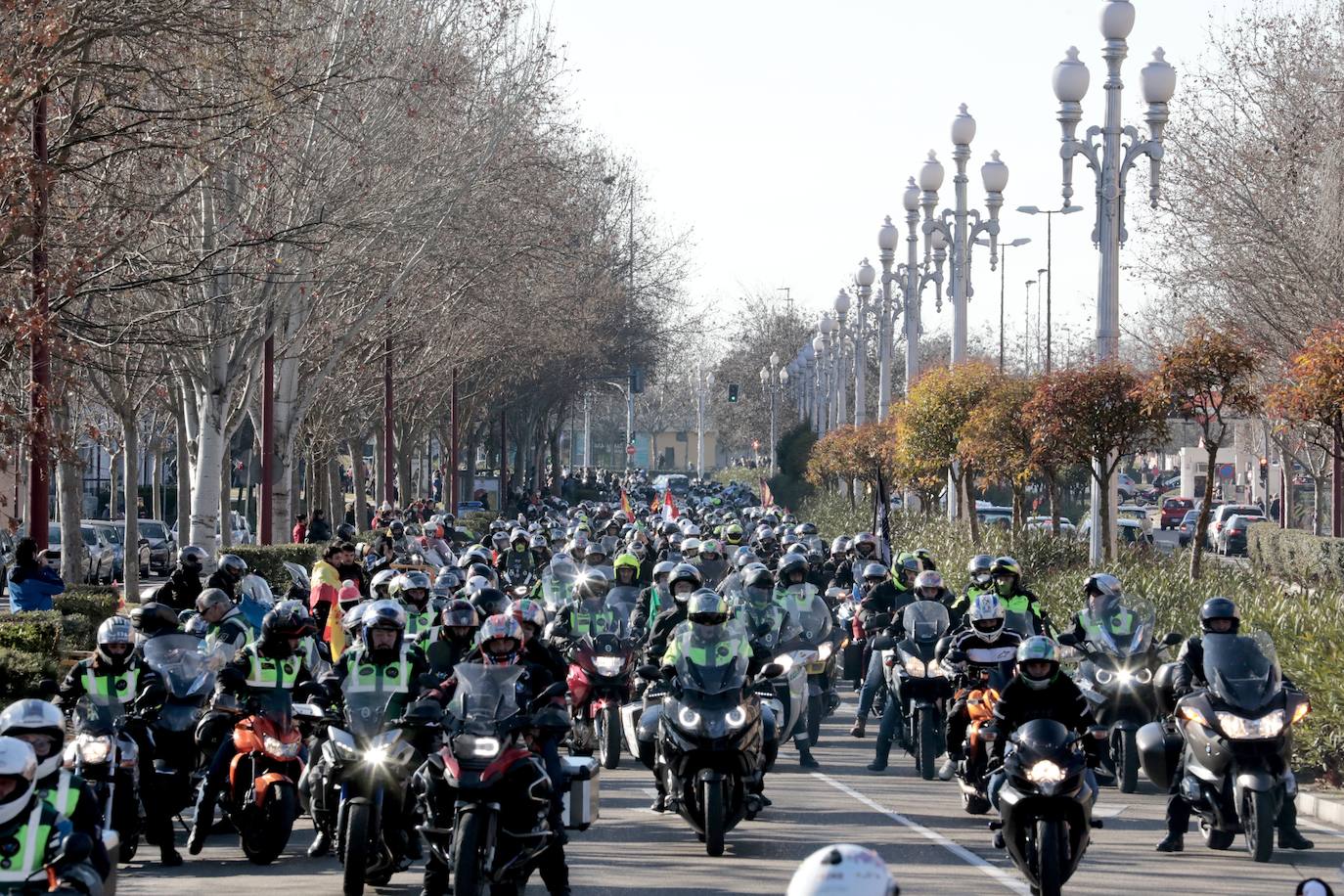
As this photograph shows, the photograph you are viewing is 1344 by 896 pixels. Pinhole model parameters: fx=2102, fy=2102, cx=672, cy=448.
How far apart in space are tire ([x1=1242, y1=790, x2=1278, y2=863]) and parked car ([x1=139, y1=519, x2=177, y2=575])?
3883 centimetres

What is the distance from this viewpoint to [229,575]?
16453 millimetres

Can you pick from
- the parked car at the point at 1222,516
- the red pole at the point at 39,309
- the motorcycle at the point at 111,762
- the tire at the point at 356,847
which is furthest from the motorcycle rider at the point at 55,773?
the parked car at the point at 1222,516

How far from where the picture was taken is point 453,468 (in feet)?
192

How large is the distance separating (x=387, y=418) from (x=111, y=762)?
3558cm

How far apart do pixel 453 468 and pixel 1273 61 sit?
28165 millimetres

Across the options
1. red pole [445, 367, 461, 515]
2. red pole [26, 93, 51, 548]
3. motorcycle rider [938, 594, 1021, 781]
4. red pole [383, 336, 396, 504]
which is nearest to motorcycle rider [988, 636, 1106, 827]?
motorcycle rider [938, 594, 1021, 781]

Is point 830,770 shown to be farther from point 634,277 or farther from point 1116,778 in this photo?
point 634,277

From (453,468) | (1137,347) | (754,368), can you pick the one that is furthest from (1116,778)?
(754,368)

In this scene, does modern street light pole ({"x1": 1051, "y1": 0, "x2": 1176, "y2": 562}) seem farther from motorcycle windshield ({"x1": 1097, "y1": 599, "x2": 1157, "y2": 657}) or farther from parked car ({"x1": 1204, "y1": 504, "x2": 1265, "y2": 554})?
parked car ({"x1": 1204, "y1": 504, "x2": 1265, "y2": 554})

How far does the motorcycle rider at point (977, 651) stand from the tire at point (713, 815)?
2.48 metres

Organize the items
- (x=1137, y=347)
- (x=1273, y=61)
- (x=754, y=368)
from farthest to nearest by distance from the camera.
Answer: (x=754, y=368) < (x=1137, y=347) < (x=1273, y=61)

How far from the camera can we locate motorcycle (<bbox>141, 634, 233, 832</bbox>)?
40.5ft

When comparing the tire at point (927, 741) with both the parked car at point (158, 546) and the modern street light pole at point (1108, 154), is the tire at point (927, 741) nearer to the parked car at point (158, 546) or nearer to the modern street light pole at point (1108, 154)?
the modern street light pole at point (1108, 154)

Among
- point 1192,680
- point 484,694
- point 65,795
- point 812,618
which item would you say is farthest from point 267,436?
point 65,795
